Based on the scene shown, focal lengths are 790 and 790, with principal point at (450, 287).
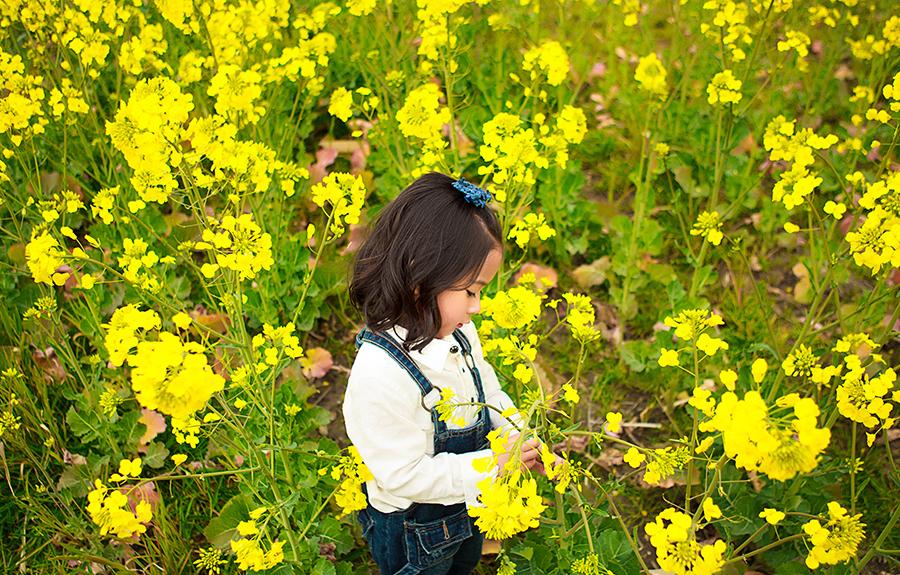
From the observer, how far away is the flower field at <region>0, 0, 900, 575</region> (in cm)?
163

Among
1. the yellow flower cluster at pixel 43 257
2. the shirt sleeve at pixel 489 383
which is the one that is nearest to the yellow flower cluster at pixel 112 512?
the yellow flower cluster at pixel 43 257

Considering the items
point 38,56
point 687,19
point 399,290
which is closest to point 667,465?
point 399,290

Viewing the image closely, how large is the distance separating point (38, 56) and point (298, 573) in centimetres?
186

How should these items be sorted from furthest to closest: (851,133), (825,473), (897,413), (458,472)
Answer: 1. (851,133)
2. (897,413)
3. (825,473)
4. (458,472)

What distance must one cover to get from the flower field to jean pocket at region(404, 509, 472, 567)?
15 centimetres

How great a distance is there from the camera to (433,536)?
1.84 m

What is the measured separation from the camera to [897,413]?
8.33 ft

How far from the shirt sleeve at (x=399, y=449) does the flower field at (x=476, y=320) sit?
13 cm

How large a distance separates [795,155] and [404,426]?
3.93 ft

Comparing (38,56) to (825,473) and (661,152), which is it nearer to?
(661,152)

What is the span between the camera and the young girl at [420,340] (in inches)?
63.3

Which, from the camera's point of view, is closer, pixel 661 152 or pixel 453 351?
pixel 453 351

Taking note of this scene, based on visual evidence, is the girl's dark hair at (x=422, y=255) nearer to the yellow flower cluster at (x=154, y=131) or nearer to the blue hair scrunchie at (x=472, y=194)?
the blue hair scrunchie at (x=472, y=194)

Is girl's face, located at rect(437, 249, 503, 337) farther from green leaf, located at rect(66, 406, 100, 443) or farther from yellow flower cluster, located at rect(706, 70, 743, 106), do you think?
green leaf, located at rect(66, 406, 100, 443)
